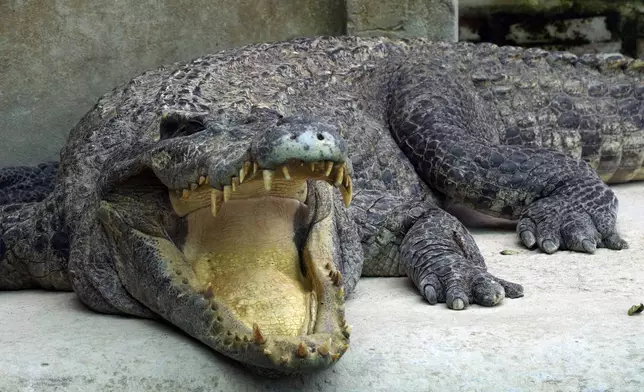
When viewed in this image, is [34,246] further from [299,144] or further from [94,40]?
[299,144]

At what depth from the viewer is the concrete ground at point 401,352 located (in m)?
3.17

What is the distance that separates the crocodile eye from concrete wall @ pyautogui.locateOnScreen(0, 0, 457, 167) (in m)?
2.05

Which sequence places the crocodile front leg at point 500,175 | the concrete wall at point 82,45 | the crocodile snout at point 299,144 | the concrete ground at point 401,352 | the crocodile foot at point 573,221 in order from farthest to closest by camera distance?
the concrete wall at point 82,45
the crocodile front leg at point 500,175
the crocodile foot at point 573,221
the concrete ground at point 401,352
the crocodile snout at point 299,144

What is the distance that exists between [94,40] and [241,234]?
7.73 ft

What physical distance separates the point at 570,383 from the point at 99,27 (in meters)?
3.31

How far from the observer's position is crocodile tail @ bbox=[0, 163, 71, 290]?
4.26 meters

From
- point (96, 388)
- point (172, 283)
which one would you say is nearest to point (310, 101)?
point (172, 283)

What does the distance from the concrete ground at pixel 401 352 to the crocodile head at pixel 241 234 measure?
0.11 metres

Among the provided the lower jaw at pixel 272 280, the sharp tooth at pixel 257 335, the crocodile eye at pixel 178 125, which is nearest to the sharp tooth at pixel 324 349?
the lower jaw at pixel 272 280

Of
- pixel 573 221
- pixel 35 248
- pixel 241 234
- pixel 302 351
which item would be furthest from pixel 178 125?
pixel 573 221

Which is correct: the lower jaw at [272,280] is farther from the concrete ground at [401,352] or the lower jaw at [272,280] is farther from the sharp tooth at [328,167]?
the sharp tooth at [328,167]

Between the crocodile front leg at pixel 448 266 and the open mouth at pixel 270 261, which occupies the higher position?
the open mouth at pixel 270 261

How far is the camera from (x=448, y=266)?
4074 mm

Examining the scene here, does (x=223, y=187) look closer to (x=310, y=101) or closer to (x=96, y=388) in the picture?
(x=96, y=388)
